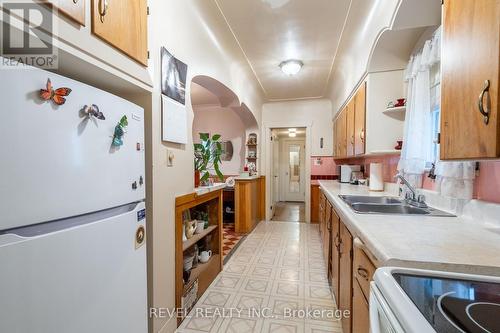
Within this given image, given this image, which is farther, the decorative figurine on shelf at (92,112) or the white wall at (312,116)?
the white wall at (312,116)

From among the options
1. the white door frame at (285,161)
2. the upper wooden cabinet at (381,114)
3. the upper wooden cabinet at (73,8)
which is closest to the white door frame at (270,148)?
the upper wooden cabinet at (381,114)

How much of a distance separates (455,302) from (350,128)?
262cm

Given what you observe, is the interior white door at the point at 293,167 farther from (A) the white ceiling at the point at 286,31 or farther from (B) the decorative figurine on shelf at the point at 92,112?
(B) the decorative figurine on shelf at the point at 92,112

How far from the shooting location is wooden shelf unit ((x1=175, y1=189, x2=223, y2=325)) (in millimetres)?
1643

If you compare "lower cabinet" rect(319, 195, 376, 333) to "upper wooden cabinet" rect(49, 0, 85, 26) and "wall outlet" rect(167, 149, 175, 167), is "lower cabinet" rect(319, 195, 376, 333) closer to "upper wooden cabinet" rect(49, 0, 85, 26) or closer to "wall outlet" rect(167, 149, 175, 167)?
"wall outlet" rect(167, 149, 175, 167)

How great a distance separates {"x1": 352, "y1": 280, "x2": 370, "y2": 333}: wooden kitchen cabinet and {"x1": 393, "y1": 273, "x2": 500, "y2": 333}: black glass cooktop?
1.33ft

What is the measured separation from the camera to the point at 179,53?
1.66 metres

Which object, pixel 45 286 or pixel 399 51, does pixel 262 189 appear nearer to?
pixel 399 51

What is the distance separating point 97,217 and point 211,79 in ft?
5.79

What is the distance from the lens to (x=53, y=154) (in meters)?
0.70

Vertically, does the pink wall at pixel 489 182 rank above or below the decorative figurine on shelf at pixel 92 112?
below

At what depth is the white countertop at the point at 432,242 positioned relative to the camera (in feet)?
2.34

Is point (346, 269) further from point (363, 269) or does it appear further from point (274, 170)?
point (274, 170)

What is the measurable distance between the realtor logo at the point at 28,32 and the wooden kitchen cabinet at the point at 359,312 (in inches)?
58.0
